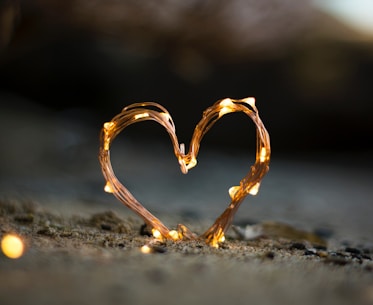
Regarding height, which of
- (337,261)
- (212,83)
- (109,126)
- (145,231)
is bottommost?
(337,261)

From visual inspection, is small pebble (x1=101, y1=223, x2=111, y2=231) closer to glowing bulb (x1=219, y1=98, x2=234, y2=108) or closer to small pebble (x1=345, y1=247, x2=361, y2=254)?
glowing bulb (x1=219, y1=98, x2=234, y2=108)

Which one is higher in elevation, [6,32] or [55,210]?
[6,32]

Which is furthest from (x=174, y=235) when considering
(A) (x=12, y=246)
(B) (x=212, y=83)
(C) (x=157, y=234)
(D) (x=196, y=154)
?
(B) (x=212, y=83)

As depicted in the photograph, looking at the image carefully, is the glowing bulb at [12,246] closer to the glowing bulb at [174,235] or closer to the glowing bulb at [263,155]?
the glowing bulb at [174,235]

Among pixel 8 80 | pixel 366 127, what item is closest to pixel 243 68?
pixel 366 127

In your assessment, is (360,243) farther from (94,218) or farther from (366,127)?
(366,127)

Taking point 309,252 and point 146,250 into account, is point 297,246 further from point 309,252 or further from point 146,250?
point 146,250
